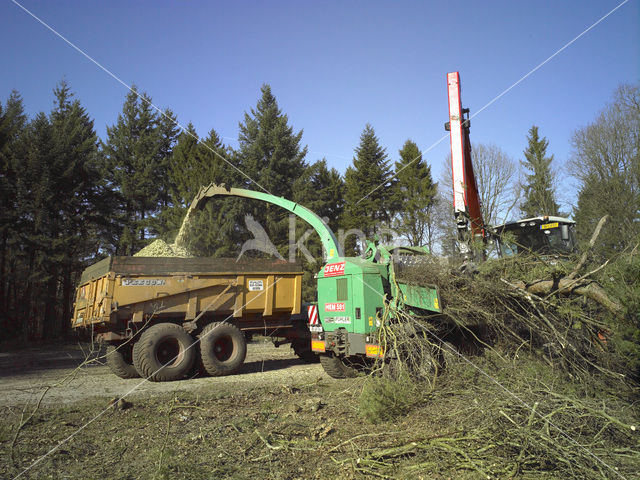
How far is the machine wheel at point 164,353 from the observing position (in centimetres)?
843

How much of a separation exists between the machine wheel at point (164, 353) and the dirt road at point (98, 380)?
214 millimetres

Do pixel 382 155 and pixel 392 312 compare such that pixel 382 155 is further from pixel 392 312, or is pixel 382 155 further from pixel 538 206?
pixel 392 312

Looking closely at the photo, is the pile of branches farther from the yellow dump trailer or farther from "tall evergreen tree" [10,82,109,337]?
"tall evergreen tree" [10,82,109,337]

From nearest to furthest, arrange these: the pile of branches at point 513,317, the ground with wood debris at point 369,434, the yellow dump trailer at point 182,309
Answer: the ground with wood debris at point 369,434, the pile of branches at point 513,317, the yellow dump trailer at point 182,309

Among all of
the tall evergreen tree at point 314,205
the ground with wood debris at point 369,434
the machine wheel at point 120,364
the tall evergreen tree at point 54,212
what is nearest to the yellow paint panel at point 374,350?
the ground with wood debris at point 369,434

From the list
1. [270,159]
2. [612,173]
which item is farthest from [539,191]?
[270,159]

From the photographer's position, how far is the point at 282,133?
26.8m

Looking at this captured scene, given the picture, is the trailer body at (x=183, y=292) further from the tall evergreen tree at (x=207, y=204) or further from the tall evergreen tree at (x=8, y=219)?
the tall evergreen tree at (x=8, y=219)

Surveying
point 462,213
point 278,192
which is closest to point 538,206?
point 278,192

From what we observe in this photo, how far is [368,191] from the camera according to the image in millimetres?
30859

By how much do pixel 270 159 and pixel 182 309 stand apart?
58.8 ft

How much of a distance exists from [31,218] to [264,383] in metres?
16.9

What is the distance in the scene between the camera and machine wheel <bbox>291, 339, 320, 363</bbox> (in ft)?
36.7

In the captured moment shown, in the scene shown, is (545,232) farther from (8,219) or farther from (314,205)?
(8,219)
